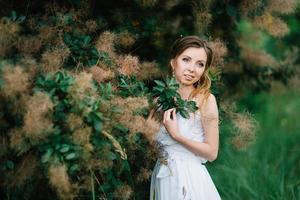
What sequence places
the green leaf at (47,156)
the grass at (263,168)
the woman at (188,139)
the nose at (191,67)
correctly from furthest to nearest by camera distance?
1. the grass at (263,168)
2. the nose at (191,67)
3. the woman at (188,139)
4. the green leaf at (47,156)

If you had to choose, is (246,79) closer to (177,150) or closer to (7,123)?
(177,150)

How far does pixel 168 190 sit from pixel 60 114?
0.92 meters

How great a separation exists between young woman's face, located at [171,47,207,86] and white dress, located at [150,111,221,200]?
0.22 meters

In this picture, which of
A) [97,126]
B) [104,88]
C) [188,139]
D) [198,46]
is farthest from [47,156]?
[198,46]

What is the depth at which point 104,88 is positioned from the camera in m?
3.03

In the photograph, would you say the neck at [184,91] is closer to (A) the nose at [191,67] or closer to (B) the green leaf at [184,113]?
(A) the nose at [191,67]

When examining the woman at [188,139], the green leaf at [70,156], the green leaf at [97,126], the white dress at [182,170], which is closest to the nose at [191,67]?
the woman at [188,139]

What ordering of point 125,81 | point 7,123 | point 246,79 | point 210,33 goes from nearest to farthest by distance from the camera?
point 7,123, point 125,81, point 210,33, point 246,79

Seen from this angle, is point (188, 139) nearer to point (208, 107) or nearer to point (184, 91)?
point (208, 107)

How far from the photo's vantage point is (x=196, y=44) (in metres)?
3.52

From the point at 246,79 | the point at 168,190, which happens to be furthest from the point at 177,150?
the point at 246,79

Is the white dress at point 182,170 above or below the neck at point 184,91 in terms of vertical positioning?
below

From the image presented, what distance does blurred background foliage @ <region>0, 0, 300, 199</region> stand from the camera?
2.83 metres

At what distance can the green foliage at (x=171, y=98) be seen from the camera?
10.5 ft
